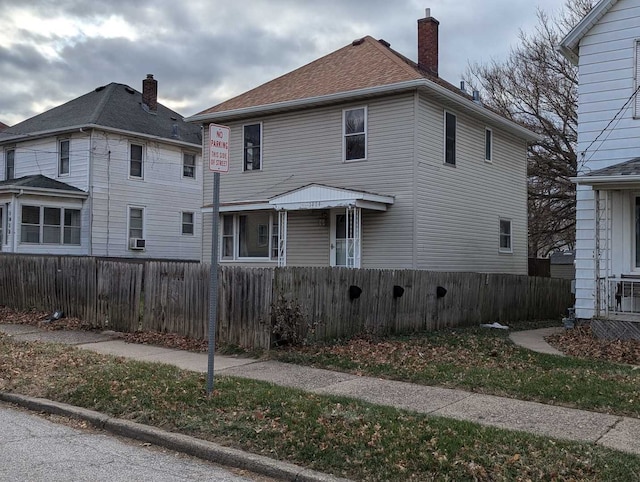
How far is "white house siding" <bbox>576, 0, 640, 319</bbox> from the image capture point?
12.9 m

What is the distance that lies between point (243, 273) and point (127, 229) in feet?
56.6

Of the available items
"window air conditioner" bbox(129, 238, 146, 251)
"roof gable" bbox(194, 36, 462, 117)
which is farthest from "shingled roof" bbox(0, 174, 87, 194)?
"roof gable" bbox(194, 36, 462, 117)

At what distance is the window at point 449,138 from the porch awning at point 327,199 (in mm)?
2600

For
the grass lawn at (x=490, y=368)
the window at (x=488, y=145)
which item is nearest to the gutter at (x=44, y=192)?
the window at (x=488, y=145)

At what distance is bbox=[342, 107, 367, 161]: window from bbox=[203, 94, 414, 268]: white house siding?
0.17 m

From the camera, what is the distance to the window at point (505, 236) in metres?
20.8

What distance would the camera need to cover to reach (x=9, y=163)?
Result: 28.4 m

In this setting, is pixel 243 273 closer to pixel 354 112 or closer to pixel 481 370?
pixel 481 370

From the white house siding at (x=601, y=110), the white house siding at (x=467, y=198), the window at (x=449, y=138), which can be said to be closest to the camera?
the white house siding at (x=601, y=110)

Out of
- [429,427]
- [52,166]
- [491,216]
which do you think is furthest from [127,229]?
[429,427]

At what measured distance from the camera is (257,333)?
1044cm

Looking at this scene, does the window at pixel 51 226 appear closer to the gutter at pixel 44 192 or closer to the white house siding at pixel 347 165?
the gutter at pixel 44 192

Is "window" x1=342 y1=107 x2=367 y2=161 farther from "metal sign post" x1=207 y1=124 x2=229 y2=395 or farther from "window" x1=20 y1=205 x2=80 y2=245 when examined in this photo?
"window" x1=20 y1=205 x2=80 y2=245

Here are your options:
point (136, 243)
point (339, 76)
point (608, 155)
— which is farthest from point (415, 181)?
point (136, 243)
